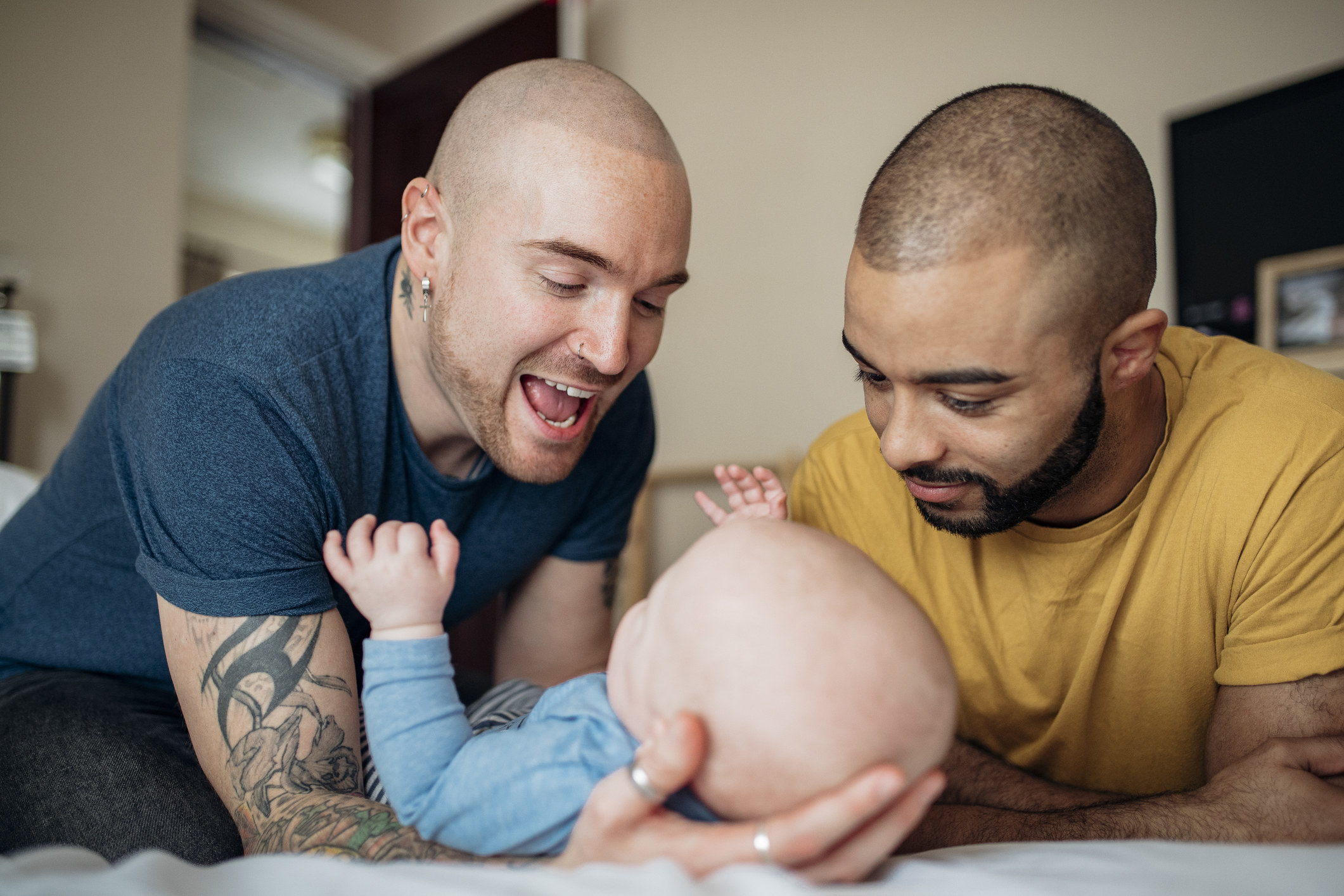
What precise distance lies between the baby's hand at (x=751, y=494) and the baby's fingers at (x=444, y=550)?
393 mm

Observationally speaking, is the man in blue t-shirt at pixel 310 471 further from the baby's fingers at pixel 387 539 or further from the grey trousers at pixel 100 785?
the baby's fingers at pixel 387 539

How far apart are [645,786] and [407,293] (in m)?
0.94

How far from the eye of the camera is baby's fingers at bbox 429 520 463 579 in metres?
0.91

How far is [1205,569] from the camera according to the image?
1.10 m

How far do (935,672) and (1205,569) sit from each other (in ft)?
1.94

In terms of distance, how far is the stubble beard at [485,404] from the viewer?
1271 millimetres

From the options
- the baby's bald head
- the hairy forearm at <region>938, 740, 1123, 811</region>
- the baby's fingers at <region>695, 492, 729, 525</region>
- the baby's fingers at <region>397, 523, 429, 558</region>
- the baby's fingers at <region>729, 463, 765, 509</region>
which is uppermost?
the baby's fingers at <region>729, 463, 765, 509</region>

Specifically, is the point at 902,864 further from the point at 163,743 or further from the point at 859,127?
the point at 859,127

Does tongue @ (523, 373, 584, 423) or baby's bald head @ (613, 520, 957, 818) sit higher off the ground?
tongue @ (523, 373, 584, 423)

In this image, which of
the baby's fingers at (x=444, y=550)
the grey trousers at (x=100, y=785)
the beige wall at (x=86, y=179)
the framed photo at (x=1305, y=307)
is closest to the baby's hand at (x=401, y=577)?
the baby's fingers at (x=444, y=550)

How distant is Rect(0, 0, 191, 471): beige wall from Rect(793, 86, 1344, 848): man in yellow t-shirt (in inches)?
120

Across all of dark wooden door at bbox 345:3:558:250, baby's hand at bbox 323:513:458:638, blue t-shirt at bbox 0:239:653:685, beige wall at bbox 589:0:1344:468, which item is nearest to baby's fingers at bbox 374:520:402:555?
baby's hand at bbox 323:513:458:638

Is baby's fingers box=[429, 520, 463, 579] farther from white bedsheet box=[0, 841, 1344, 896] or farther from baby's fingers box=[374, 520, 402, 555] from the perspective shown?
white bedsheet box=[0, 841, 1344, 896]

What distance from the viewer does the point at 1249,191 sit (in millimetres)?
2230
